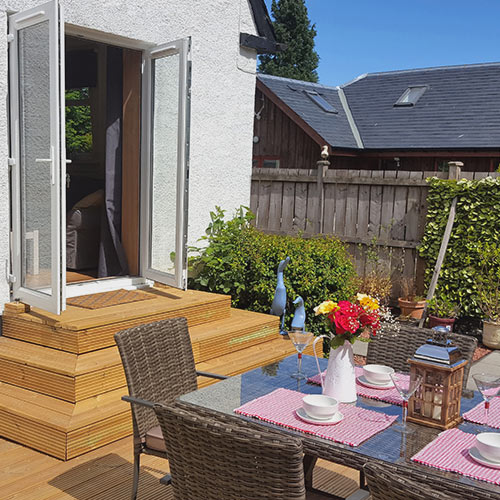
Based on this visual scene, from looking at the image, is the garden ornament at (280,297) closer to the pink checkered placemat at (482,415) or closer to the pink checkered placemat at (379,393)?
the pink checkered placemat at (379,393)

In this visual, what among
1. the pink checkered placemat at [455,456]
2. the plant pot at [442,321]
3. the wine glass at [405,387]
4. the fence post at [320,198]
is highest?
the fence post at [320,198]

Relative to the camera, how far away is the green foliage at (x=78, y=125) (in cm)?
736

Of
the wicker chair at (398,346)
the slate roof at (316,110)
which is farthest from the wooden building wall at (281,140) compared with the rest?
the wicker chair at (398,346)

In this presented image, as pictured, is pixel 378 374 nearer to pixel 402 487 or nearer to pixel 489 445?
pixel 489 445

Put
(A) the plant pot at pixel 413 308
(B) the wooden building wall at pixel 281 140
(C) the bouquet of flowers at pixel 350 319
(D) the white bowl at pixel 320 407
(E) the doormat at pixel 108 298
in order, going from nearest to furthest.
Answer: (D) the white bowl at pixel 320 407
(C) the bouquet of flowers at pixel 350 319
(E) the doormat at pixel 108 298
(A) the plant pot at pixel 413 308
(B) the wooden building wall at pixel 281 140

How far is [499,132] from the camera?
12.5 metres

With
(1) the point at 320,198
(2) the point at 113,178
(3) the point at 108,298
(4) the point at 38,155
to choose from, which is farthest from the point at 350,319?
(1) the point at 320,198

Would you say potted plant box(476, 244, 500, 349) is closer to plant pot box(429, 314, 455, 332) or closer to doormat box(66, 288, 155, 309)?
plant pot box(429, 314, 455, 332)

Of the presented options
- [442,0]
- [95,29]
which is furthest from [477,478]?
[442,0]

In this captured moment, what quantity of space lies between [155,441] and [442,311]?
4943 mm

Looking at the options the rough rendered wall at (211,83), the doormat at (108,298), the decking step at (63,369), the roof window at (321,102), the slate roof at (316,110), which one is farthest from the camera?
the roof window at (321,102)

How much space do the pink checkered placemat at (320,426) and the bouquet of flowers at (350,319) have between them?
0.30 meters

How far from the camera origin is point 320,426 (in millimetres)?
2439

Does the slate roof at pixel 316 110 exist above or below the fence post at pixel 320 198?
above
